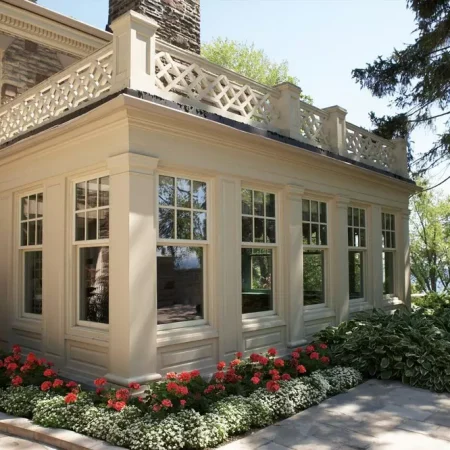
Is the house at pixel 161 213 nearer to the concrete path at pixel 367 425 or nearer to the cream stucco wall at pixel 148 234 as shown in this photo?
the cream stucco wall at pixel 148 234

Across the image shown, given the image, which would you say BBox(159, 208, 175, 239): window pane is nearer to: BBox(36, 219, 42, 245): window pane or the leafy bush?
BBox(36, 219, 42, 245): window pane

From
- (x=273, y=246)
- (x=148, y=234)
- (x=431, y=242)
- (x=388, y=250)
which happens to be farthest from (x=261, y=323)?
(x=431, y=242)

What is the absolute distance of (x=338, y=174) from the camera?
30.3 ft

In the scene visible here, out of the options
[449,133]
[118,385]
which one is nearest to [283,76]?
[449,133]

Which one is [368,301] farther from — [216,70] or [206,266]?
[216,70]

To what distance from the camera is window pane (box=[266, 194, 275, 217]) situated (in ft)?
25.3

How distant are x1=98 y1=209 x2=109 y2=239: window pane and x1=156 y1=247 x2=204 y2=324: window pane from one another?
29.1 inches

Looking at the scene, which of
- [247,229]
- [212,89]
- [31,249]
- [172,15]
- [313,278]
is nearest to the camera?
[212,89]

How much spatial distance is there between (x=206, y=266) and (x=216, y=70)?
9.38ft

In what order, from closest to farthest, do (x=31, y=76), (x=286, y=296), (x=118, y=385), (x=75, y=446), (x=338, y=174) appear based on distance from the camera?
(x=75, y=446) → (x=118, y=385) → (x=286, y=296) → (x=338, y=174) → (x=31, y=76)

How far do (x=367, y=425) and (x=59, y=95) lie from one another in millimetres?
5989

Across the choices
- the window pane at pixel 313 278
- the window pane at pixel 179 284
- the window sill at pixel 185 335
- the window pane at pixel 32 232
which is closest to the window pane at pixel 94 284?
the window pane at pixel 179 284

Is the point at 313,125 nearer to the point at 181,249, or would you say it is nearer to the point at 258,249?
the point at 258,249

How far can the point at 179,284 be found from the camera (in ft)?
20.6
